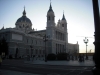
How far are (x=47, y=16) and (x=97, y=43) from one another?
75.1 meters

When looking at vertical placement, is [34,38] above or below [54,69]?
above

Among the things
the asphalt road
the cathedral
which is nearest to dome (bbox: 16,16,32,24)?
the cathedral

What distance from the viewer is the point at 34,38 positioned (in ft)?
225

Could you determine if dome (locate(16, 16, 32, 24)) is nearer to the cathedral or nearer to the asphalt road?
the cathedral

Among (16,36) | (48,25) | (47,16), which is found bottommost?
(16,36)

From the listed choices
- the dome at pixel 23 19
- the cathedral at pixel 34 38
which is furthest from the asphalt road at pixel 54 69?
the dome at pixel 23 19

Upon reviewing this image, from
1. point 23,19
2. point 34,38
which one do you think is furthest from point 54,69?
point 23,19

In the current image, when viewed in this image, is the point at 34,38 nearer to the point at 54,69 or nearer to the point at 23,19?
the point at 23,19

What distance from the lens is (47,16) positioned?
7806 centimetres

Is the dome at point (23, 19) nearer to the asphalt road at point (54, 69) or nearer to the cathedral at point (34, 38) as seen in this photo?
the cathedral at point (34, 38)

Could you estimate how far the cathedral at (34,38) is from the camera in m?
53.5

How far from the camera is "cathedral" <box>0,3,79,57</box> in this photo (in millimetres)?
53531

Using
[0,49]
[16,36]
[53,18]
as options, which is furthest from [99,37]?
[53,18]

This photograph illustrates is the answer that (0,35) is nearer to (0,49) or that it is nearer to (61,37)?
(0,49)
